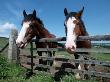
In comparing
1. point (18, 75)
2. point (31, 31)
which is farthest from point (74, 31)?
point (18, 75)

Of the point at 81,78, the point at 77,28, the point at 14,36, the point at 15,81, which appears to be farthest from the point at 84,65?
the point at 14,36

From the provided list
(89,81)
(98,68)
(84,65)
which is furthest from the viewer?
(98,68)

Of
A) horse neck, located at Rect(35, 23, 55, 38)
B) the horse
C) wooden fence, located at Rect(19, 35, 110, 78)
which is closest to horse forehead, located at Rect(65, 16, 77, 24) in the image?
the horse

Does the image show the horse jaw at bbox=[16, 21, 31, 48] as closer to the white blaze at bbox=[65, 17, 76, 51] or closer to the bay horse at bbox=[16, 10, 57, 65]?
the bay horse at bbox=[16, 10, 57, 65]

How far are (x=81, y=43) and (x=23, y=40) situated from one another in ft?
7.03

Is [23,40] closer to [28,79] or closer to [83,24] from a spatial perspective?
[28,79]

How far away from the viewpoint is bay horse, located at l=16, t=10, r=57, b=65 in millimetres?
9688

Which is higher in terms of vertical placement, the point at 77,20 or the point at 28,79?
the point at 77,20

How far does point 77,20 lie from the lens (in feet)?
28.5

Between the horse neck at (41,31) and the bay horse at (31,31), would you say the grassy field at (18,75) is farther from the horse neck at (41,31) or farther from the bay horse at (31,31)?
the horse neck at (41,31)

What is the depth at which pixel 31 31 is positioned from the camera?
10242 millimetres

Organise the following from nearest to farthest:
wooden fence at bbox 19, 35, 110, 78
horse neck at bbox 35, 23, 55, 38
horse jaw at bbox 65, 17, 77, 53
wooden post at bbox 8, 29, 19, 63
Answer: wooden fence at bbox 19, 35, 110, 78
horse jaw at bbox 65, 17, 77, 53
horse neck at bbox 35, 23, 55, 38
wooden post at bbox 8, 29, 19, 63

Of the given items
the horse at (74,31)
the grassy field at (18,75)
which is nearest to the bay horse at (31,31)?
the grassy field at (18,75)

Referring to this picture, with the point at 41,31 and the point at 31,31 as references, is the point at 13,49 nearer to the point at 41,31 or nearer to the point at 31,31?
the point at 41,31
